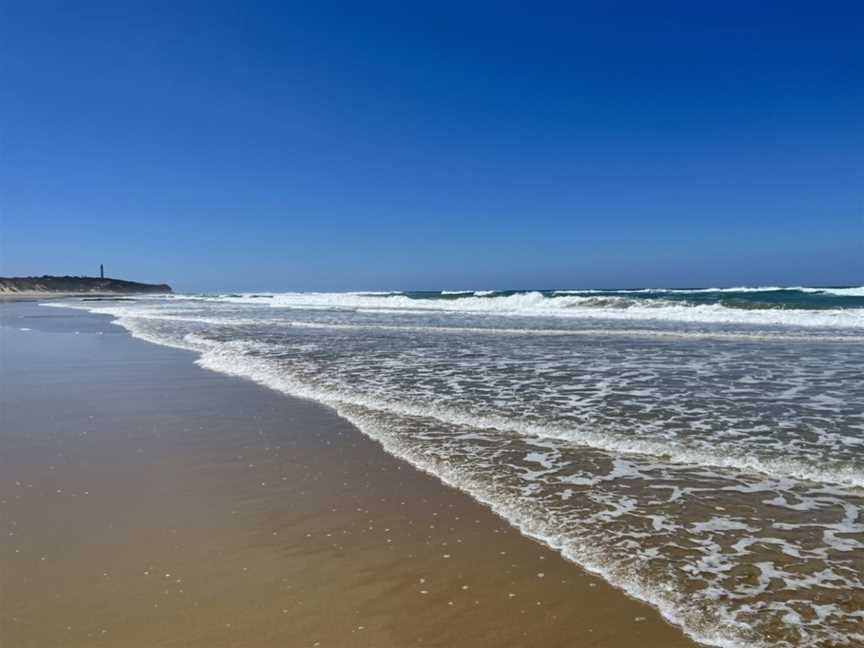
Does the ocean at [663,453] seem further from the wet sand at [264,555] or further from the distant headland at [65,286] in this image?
the distant headland at [65,286]

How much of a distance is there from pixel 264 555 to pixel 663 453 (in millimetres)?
3771

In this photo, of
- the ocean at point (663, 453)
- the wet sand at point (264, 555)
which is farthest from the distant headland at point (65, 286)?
the wet sand at point (264, 555)

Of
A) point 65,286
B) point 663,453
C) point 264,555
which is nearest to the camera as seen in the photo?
point 264,555

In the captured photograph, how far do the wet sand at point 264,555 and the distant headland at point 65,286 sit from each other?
101 meters

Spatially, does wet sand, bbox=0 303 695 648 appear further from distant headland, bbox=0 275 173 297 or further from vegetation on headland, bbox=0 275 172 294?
vegetation on headland, bbox=0 275 172 294

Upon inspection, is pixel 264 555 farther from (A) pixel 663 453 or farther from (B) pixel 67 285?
(B) pixel 67 285

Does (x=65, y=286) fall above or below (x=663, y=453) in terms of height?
above

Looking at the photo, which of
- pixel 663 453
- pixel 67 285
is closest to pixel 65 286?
pixel 67 285

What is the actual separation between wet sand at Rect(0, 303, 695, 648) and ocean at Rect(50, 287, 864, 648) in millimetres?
348

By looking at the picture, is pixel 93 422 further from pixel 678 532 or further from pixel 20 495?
pixel 678 532

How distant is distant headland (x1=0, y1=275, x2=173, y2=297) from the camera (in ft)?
325

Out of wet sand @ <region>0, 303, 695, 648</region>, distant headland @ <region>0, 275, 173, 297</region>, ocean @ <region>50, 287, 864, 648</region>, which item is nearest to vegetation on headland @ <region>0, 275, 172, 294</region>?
distant headland @ <region>0, 275, 173, 297</region>

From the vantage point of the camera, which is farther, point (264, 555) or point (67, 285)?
point (67, 285)

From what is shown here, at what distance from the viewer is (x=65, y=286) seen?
117 meters
